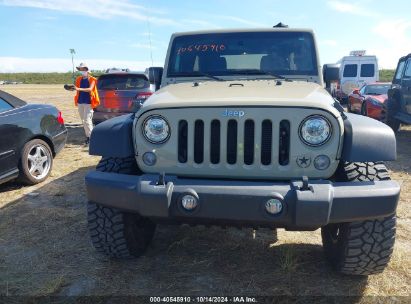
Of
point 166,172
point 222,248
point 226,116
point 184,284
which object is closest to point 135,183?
point 166,172

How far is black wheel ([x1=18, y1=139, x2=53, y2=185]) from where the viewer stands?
530cm

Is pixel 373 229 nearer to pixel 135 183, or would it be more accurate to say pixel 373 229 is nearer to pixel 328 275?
pixel 328 275

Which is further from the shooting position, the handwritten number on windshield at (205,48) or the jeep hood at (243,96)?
the handwritten number on windshield at (205,48)

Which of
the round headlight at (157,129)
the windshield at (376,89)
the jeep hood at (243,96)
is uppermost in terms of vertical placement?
the jeep hood at (243,96)

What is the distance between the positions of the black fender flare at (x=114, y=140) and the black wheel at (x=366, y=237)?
5.03 feet

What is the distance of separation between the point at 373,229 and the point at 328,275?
0.61 m

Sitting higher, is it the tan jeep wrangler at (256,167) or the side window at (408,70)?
the side window at (408,70)

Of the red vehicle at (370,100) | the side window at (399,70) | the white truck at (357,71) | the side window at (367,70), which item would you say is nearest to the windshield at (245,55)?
the side window at (399,70)

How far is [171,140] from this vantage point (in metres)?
2.72

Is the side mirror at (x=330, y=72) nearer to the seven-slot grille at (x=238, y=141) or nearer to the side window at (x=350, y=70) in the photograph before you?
A: the seven-slot grille at (x=238, y=141)

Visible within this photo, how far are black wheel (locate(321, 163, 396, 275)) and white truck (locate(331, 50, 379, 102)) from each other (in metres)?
14.9

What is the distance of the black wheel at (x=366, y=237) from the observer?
8.91 ft

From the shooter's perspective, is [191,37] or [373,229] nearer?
[373,229]

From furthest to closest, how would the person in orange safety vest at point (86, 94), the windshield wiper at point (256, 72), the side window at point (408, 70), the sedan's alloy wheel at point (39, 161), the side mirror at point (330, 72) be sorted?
the side window at point (408, 70)
the person in orange safety vest at point (86, 94)
the sedan's alloy wheel at point (39, 161)
the side mirror at point (330, 72)
the windshield wiper at point (256, 72)
